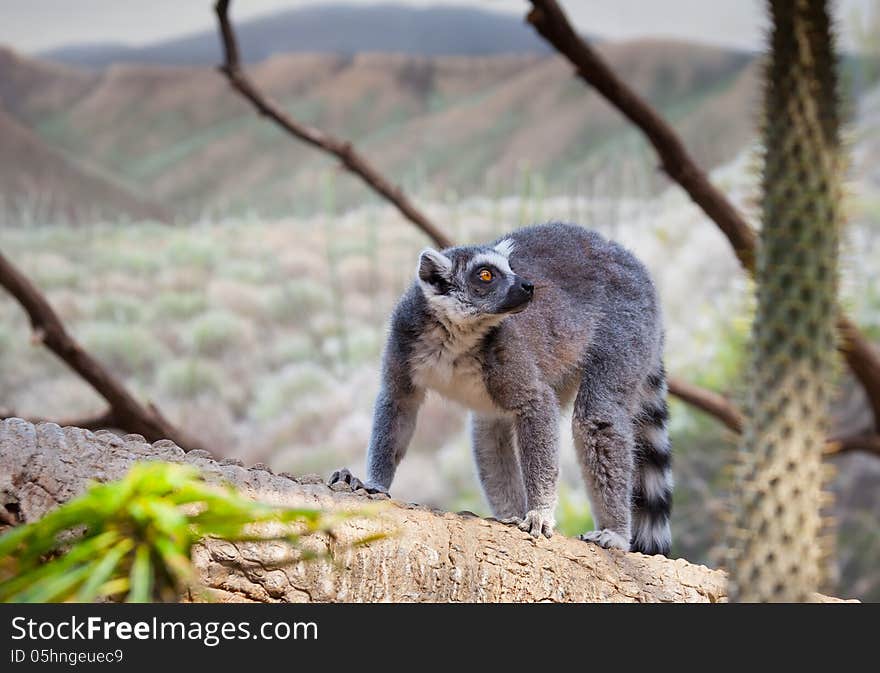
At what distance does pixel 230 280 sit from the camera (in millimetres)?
9680

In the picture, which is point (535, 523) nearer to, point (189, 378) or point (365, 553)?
point (365, 553)

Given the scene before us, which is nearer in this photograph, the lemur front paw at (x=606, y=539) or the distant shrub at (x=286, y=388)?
the lemur front paw at (x=606, y=539)

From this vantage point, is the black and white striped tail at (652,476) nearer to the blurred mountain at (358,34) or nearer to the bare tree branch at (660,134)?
the bare tree branch at (660,134)

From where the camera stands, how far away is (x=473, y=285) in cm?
324

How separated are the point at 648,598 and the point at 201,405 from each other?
6.86 m

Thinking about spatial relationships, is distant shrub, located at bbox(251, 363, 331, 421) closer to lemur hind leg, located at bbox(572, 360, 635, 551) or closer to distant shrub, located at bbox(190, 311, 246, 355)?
distant shrub, located at bbox(190, 311, 246, 355)

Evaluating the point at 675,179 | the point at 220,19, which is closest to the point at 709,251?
the point at 675,179

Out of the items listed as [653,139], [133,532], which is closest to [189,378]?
[653,139]

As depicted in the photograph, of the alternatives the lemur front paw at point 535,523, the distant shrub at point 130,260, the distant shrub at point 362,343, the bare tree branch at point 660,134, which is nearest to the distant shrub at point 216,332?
the distant shrub at point 130,260

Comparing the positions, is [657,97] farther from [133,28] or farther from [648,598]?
[648,598]

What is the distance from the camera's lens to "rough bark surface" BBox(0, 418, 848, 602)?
2.29 metres

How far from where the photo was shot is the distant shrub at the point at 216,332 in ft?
30.7

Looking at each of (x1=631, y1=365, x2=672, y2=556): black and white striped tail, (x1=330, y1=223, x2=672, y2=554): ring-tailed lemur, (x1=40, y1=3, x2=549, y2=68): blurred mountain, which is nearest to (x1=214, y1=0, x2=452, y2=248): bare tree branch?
(x1=330, y1=223, x2=672, y2=554): ring-tailed lemur

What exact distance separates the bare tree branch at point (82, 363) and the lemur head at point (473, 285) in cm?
216
